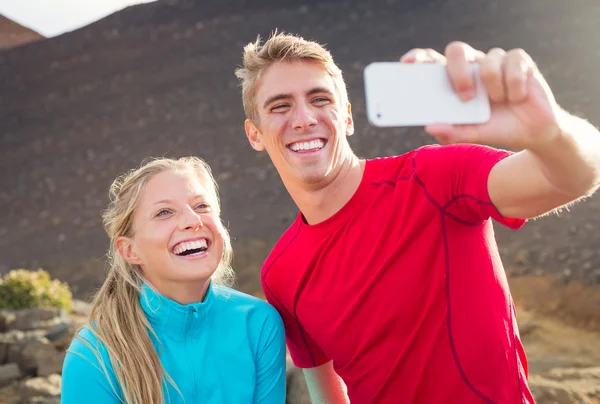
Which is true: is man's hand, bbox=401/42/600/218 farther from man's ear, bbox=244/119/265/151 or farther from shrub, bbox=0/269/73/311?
shrub, bbox=0/269/73/311

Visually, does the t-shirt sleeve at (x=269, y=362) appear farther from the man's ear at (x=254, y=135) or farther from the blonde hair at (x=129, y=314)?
the man's ear at (x=254, y=135)

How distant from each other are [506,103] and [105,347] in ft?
5.38

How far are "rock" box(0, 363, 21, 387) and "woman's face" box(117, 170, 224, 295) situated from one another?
14.6ft

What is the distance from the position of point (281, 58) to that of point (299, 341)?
111cm

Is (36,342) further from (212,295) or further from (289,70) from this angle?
(289,70)

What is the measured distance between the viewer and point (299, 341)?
2.67 metres

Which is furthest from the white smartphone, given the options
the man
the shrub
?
the shrub

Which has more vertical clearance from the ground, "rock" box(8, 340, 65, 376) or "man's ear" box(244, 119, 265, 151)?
"man's ear" box(244, 119, 265, 151)

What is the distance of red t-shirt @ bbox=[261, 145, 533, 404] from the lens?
2170mm

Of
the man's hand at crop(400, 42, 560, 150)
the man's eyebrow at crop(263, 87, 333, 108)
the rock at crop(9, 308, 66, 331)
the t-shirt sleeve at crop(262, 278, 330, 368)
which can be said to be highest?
the man's eyebrow at crop(263, 87, 333, 108)

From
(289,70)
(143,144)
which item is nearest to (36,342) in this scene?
(289,70)

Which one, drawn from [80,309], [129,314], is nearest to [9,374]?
[80,309]

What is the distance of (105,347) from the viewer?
2.39m

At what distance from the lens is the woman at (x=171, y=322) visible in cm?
235
